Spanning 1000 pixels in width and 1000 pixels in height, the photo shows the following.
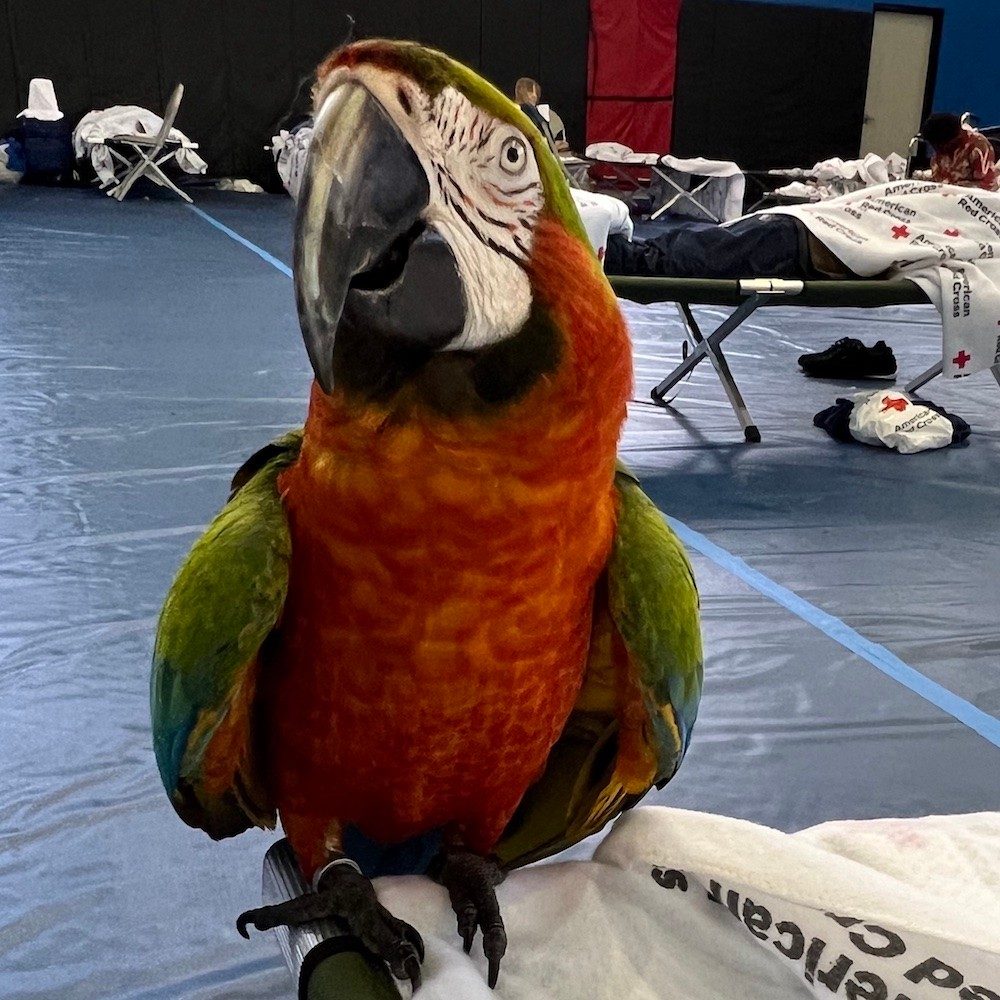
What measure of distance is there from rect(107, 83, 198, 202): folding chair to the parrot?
6127mm

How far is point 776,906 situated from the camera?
23.9 inches

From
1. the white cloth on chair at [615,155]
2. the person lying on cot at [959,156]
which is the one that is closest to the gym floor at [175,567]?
the person lying on cot at [959,156]

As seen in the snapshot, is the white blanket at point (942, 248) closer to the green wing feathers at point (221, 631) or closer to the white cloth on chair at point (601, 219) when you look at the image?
the white cloth on chair at point (601, 219)

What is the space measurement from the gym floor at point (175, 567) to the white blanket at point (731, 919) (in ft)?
1.06

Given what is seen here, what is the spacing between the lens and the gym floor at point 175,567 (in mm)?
940

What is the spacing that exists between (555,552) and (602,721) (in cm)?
20

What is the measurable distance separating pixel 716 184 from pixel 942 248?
4875 millimetres

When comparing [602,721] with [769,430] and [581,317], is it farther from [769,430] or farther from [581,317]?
[769,430]

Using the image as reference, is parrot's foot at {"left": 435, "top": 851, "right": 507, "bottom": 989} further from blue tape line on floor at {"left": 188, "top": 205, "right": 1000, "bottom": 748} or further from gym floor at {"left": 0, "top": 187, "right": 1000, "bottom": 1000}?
blue tape line on floor at {"left": 188, "top": 205, "right": 1000, "bottom": 748}

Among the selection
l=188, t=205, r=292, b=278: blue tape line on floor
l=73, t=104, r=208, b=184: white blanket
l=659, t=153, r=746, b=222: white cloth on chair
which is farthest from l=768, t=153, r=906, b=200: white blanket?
l=73, t=104, r=208, b=184: white blanket

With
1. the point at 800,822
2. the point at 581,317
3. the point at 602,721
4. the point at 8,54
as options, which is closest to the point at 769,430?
the point at 800,822

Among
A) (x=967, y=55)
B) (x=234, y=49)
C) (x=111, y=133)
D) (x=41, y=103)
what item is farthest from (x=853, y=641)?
(x=967, y=55)

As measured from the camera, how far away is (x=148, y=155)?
247 inches

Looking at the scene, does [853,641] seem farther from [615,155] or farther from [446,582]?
[615,155]
